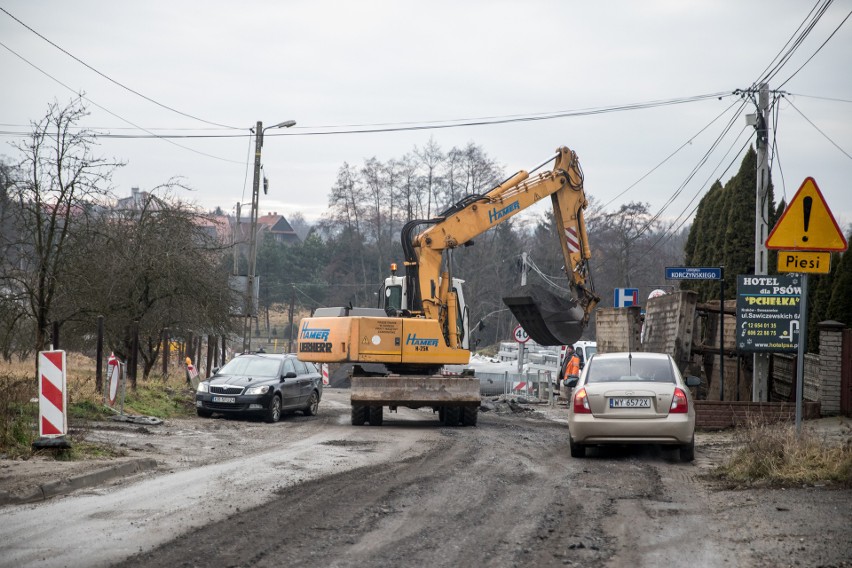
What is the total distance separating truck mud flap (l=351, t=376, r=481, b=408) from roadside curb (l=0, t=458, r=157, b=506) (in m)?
7.66

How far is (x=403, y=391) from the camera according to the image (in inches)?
757

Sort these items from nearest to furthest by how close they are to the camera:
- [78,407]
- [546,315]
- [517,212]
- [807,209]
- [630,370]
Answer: [807,209] < [630,370] < [78,407] < [546,315] < [517,212]

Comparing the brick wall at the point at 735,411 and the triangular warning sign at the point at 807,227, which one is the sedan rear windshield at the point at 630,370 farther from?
the brick wall at the point at 735,411

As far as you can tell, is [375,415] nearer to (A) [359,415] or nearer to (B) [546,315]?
(A) [359,415]

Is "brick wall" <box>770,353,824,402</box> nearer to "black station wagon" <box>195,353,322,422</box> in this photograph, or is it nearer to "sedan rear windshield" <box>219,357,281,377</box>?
"black station wagon" <box>195,353,322,422</box>

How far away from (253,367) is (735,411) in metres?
10.4

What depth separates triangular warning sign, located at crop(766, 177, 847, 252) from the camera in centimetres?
1130

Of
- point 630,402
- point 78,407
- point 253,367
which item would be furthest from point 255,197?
point 630,402

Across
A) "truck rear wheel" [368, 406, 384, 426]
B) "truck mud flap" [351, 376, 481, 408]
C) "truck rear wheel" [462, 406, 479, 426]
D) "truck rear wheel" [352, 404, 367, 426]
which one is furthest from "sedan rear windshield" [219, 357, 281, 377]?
"truck rear wheel" [462, 406, 479, 426]

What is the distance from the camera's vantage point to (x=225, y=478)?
10664mm

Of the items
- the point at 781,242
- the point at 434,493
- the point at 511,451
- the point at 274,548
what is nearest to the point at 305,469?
the point at 434,493

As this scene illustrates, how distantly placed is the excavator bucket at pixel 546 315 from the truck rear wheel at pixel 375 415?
3459 millimetres

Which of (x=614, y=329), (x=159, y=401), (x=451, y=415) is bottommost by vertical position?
(x=159, y=401)

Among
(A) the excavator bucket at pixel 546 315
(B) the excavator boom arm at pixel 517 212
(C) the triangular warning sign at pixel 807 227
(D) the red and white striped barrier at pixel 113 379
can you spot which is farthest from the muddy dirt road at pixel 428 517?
(B) the excavator boom arm at pixel 517 212
